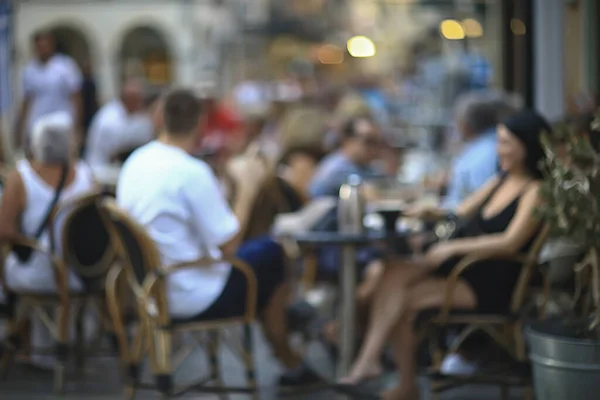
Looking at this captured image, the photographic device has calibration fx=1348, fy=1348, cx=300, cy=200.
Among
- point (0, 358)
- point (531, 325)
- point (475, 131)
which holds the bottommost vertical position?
point (0, 358)

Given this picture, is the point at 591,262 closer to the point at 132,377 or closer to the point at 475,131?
the point at 132,377

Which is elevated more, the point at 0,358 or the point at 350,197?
the point at 350,197

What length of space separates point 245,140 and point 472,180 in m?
3.40

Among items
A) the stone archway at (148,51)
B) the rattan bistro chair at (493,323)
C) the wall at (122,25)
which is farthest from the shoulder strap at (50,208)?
the stone archway at (148,51)

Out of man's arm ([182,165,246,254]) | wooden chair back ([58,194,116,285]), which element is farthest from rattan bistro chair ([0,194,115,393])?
man's arm ([182,165,246,254])

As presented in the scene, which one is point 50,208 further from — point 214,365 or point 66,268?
point 214,365

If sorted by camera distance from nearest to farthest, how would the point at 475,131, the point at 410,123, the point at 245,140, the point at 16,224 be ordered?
1. the point at 16,224
2. the point at 475,131
3. the point at 245,140
4. the point at 410,123

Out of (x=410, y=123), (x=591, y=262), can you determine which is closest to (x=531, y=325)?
(x=591, y=262)

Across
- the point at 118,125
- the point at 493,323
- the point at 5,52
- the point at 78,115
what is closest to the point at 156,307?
the point at 493,323

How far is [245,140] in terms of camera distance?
1173 centimetres

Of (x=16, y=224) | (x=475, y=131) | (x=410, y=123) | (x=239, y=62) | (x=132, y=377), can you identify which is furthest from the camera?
(x=239, y=62)

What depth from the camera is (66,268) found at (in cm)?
720

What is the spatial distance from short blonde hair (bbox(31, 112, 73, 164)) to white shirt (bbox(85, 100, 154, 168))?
4.93 metres

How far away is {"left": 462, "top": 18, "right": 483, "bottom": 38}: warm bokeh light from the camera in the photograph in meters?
20.9
